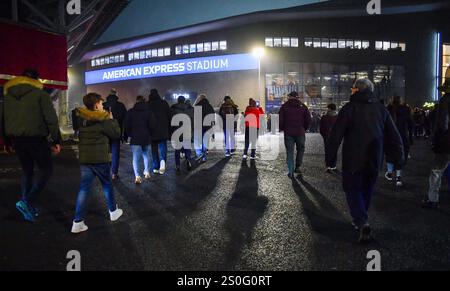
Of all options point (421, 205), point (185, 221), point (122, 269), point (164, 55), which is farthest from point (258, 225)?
point (164, 55)

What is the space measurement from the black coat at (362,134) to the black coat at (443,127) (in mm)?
1441

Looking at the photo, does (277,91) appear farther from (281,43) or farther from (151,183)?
(151,183)

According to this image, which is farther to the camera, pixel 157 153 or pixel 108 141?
pixel 157 153

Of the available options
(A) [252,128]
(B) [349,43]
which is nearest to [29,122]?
(A) [252,128]

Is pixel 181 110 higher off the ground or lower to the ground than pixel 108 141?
higher

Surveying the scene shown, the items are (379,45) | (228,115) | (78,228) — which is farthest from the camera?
(379,45)

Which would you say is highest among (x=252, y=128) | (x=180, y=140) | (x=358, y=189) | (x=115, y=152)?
(x=252, y=128)

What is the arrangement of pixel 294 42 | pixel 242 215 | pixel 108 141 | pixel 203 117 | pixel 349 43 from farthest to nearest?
1. pixel 349 43
2. pixel 294 42
3. pixel 203 117
4. pixel 242 215
5. pixel 108 141

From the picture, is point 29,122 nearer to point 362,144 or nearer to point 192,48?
point 362,144

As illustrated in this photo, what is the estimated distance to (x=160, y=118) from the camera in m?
9.23

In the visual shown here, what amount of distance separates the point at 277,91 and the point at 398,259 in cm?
3774

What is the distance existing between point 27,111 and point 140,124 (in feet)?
10.3

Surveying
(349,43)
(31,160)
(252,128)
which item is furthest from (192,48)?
(31,160)

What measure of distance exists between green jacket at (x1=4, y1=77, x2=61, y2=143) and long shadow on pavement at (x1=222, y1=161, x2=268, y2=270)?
2618mm
